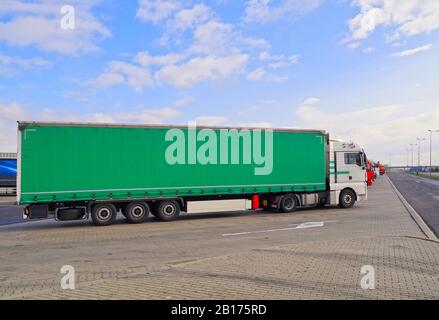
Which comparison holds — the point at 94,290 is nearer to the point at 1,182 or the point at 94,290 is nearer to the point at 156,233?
the point at 156,233

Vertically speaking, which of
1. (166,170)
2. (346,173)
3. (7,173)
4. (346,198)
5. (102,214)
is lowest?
(102,214)

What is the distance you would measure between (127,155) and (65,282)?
8183mm

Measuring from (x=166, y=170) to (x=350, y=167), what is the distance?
363 inches

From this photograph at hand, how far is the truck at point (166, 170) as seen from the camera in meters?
13.5

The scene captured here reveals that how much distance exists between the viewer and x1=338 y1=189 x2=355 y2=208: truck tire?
18.9 m

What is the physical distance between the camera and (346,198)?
19000 millimetres

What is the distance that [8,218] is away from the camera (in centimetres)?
1784

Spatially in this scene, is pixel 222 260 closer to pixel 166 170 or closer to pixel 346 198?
pixel 166 170

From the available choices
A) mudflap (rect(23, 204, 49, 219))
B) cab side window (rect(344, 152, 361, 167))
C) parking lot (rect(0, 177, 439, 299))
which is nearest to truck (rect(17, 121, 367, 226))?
mudflap (rect(23, 204, 49, 219))

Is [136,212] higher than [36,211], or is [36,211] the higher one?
[36,211]

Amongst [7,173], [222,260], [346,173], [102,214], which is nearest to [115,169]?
[102,214]

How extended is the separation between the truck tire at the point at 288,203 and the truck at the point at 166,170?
0.05 meters

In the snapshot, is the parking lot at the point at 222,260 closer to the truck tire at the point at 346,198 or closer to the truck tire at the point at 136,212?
the truck tire at the point at 136,212

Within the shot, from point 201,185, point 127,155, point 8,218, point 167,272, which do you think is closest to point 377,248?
point 167,272
